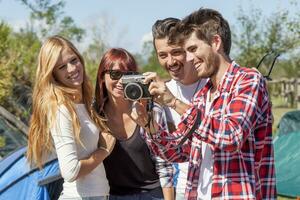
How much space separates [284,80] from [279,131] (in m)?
20.0

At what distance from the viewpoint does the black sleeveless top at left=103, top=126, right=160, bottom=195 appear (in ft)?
9.09

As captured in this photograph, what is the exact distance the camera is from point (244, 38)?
750 inches

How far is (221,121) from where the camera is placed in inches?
78.1

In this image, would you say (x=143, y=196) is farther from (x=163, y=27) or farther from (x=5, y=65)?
(x=5, y=65)

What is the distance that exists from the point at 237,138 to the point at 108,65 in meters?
1.00

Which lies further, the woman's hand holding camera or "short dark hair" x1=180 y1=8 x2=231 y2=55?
the woman's hand holding camera

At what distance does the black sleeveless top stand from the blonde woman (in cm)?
9

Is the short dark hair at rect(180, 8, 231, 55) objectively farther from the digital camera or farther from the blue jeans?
the blue jeans

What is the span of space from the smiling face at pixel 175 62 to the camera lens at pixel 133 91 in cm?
59

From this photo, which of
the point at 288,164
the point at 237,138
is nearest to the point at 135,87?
the point at 237,138

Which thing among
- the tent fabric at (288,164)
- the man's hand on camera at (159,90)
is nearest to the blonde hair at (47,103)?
the man's hand on camera at (159,90)

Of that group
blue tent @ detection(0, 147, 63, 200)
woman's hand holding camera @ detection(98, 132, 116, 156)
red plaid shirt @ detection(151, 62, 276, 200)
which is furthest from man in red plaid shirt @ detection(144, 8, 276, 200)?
blue tent @ detection(0, 147, 63, 200)

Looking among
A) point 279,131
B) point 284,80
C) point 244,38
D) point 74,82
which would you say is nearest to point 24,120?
point 279,131

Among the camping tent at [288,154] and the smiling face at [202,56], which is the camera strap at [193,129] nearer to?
the smiling face at [202,56]
